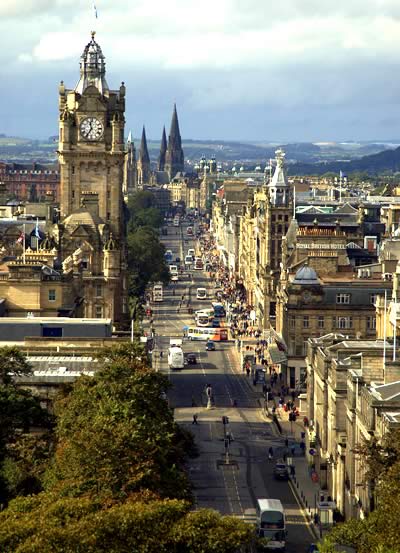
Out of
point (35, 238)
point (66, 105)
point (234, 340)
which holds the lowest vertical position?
point (234, 340)

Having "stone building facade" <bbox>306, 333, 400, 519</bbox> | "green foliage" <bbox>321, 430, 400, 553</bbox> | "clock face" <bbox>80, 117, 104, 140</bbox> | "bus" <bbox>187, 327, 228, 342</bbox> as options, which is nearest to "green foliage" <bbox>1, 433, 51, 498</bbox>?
"stone building facade" <bbox>306, 333, 400, 519</bbox>

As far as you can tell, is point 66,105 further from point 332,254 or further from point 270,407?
point 270,407

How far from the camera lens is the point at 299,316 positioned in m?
143

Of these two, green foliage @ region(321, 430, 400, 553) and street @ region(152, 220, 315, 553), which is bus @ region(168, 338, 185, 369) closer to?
street @ region(152, 220, 315, 553)

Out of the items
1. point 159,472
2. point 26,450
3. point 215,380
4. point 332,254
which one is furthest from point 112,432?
point 332,254

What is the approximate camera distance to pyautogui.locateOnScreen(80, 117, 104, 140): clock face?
16100 cm

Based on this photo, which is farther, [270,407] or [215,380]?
[215,380]

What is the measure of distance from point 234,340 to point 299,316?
3162 centimetres

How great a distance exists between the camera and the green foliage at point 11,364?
88.0m

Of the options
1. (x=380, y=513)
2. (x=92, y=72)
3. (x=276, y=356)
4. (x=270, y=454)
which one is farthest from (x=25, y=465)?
(x=92, y=72)

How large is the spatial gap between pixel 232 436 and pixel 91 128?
52.7 metres

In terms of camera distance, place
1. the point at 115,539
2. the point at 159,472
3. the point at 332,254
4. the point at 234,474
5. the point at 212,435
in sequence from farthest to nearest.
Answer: the point at 332,254 → the point at 212,435 → the point at 234,474 → the point at 159,472 → the point at 115,539

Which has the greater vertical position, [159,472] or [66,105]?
[66,105]

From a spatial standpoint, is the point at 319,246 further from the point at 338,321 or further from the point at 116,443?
the point at 116,443
